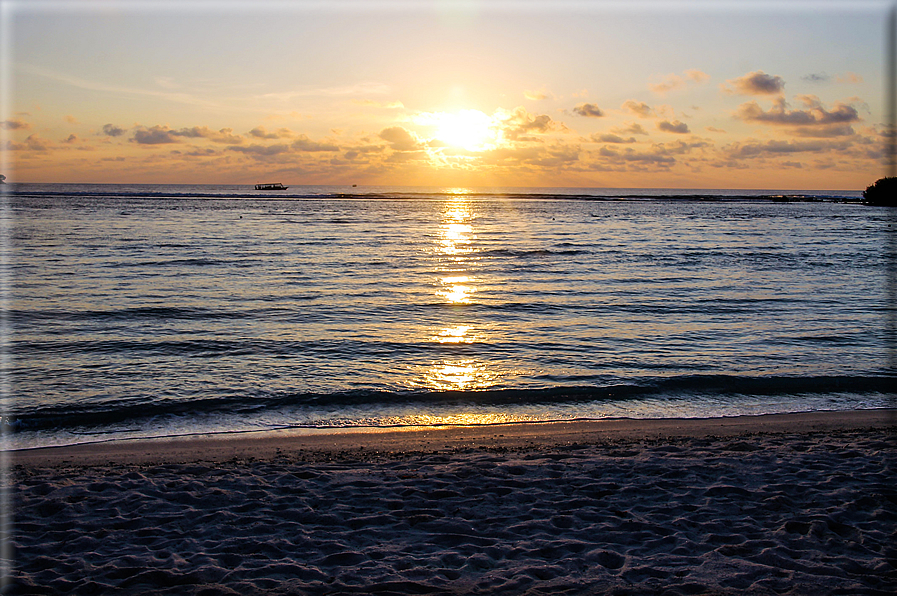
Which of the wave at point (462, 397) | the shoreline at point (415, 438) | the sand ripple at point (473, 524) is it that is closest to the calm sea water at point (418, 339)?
the wave at point (462, 397)

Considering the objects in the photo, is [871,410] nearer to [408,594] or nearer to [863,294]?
[408,594]

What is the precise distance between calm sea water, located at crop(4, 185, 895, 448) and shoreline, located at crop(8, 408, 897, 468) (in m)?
0.42

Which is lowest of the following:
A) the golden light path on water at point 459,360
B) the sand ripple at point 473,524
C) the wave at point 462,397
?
the sand ripple at point 473,524

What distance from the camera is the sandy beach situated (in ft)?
15.7

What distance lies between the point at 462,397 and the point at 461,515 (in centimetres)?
455

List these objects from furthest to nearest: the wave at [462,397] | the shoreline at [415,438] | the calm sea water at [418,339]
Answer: the calm sea water at [418,339] → the wave at [462,397] → the shoreline at [415,438]

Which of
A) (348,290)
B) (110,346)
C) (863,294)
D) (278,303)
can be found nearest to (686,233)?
(863,294)

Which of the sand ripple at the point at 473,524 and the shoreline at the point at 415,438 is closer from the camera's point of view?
the sand ripple at the point at 473,524

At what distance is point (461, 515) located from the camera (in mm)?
5879

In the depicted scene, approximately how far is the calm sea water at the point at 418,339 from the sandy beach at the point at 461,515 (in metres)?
1.50

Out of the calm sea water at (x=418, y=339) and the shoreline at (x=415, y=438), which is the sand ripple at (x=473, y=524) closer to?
the shoreline at (x=415, y=438)

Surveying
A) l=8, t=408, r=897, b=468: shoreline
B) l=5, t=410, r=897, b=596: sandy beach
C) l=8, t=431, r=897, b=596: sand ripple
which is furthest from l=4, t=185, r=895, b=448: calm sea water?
l=8, t=431, r=897, b=596: sand ripple

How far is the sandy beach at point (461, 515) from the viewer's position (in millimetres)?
4789

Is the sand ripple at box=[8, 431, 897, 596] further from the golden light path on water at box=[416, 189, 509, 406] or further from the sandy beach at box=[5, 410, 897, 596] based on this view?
the golden light path on water at box=[416, 189, 509, 406]
